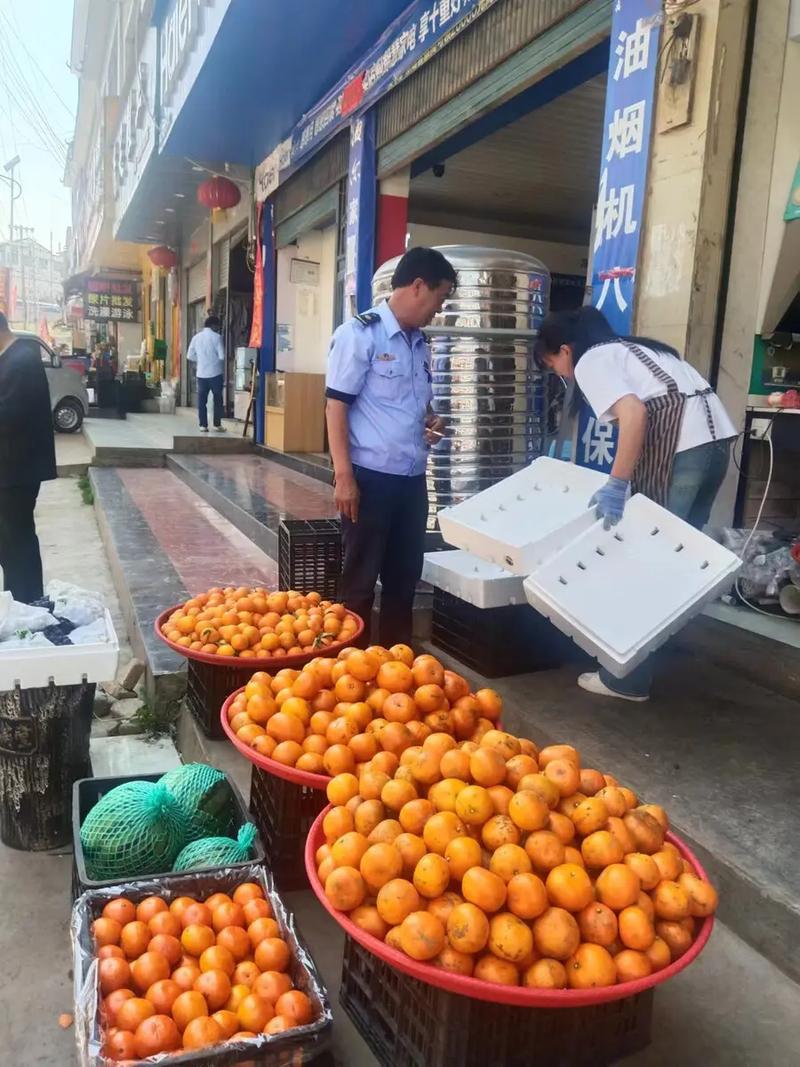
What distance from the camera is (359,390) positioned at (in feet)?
10.6

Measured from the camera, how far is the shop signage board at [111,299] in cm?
3130

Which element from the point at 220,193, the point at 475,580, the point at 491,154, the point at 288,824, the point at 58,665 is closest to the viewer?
the point at 288,824

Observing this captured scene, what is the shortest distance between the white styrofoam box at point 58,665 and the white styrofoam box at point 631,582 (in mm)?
1460

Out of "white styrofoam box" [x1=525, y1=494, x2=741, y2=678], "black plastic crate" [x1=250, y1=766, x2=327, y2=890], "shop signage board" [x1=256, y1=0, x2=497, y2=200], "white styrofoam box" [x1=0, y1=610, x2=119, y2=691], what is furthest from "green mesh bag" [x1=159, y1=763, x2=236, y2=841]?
"shop signage board" [x1=256, y1=0, x2=497, y2=200]

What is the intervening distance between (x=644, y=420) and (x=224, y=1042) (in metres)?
2.31

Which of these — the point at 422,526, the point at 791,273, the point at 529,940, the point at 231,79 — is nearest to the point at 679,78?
the point at 791,273

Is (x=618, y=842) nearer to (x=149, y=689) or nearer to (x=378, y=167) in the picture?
(x=149, y=689)

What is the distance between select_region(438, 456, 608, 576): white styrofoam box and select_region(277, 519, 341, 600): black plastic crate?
82cm

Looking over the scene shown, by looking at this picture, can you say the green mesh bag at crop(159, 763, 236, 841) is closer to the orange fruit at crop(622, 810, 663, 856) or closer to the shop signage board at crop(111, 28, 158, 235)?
the orange fruit at crop(622, 810, 663, 856)

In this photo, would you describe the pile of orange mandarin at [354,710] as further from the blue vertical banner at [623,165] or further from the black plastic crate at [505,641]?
the blue vertical banner at [623,165]

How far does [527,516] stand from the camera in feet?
10.5

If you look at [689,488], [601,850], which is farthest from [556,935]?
[689,488]

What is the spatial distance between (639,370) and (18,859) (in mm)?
2778

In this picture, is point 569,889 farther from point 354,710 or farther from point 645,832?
point 354,710
